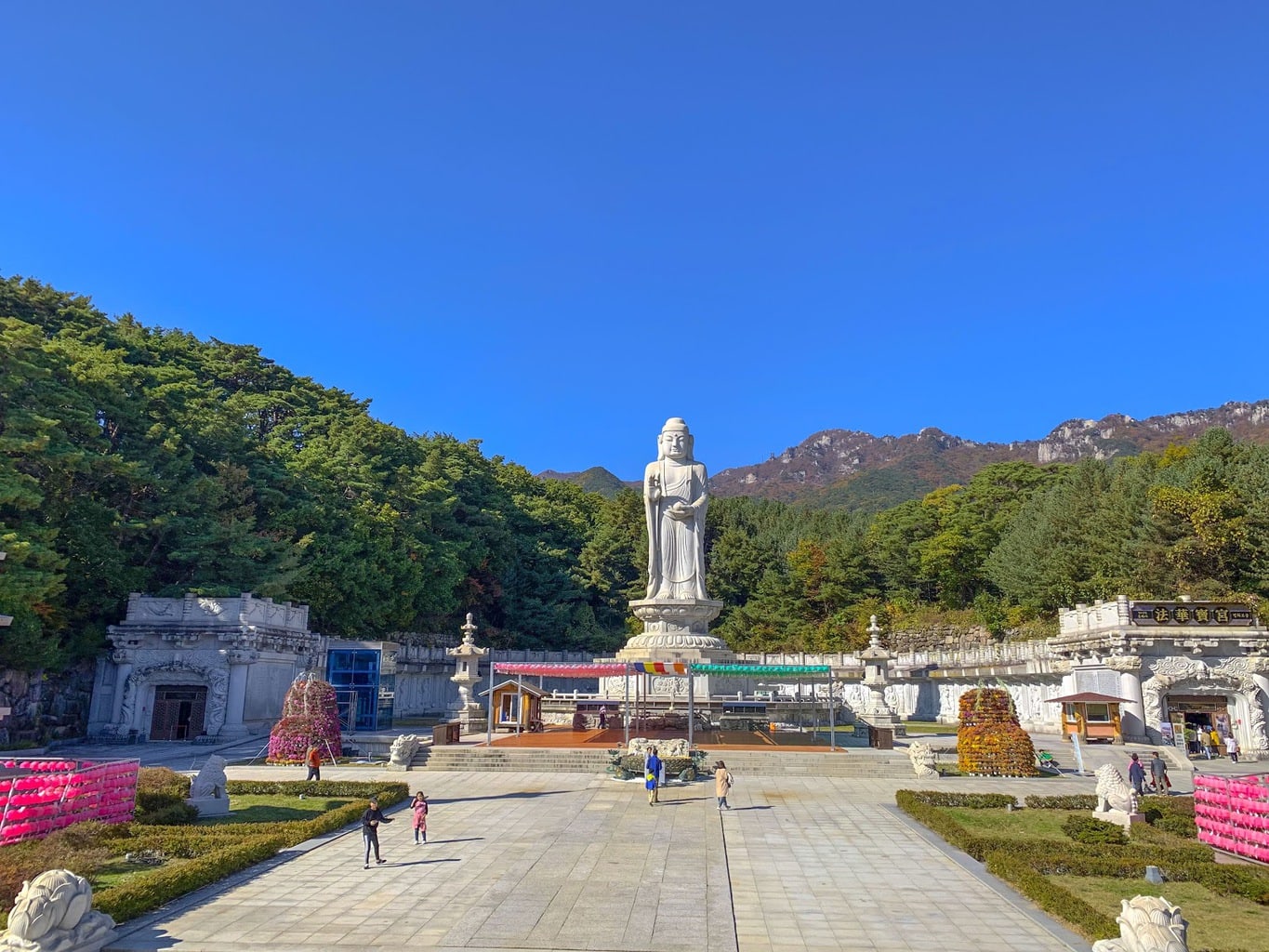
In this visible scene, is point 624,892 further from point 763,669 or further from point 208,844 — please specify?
point 763,669

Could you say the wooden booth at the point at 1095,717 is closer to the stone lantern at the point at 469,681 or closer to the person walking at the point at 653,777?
the person walking at the point at 653,777

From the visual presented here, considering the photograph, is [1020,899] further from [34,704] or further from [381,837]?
[34,704]

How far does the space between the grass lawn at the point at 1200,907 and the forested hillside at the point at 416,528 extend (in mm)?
26437

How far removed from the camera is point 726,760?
2252 cm

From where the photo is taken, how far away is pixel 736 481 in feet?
558

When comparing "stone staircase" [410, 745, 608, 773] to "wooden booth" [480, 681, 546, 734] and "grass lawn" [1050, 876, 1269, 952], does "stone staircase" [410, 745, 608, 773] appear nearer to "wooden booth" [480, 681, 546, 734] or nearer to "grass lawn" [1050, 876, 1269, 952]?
"wooden booth" [480, 681, 546, 734]

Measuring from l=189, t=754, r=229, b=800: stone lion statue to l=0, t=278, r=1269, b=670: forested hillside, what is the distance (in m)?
12.4

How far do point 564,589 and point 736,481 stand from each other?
388 ft

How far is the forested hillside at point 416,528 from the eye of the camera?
30.8 meters

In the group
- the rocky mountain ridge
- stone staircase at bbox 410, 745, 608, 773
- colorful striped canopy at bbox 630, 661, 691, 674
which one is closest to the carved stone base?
colorful striped canopy at bbox 630, 661, 691, 674

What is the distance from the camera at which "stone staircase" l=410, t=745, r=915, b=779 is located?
22078 mm

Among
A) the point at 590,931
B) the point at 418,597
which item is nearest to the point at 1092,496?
the point at 418,597

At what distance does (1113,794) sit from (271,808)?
15.3 metres

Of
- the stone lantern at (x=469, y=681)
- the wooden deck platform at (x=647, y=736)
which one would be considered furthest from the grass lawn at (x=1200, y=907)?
the stone lantern at (x=469, y=681)
